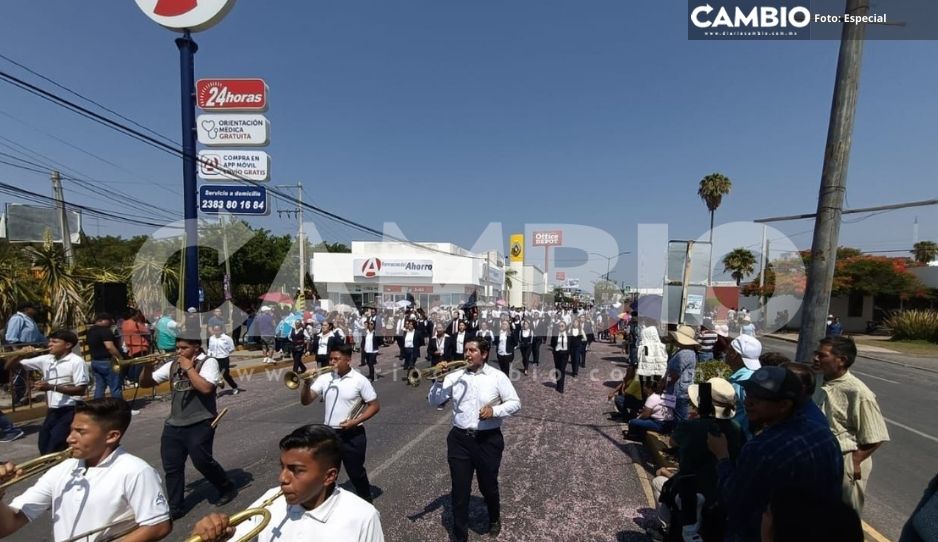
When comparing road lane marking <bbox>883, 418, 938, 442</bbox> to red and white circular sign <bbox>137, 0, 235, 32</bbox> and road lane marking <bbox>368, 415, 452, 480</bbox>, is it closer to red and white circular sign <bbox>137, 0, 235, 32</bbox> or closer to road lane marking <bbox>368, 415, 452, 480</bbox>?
road lane marking <bbox>368, 415, 452, 480</bbox>

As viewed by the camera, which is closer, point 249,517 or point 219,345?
point 249,517

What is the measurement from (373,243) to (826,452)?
38.9 meters

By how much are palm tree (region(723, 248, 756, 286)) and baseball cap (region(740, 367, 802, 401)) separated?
42544 millimetres

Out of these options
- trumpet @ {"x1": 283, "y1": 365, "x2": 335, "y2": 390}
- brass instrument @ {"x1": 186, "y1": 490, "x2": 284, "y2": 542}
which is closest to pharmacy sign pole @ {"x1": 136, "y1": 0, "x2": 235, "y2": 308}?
trumpet @ {"x1": 283, "y1": 365, "x2": 335, "y2": 390}

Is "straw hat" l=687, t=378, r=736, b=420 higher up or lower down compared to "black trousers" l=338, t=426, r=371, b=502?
higher up

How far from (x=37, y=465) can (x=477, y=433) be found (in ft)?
9.65

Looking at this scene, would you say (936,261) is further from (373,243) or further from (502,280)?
(373,243)

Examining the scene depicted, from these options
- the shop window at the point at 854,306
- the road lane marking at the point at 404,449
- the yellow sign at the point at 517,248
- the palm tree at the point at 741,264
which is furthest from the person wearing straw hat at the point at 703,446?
the yellow sign at the point at 517,248

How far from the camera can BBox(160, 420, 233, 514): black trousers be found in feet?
13.9

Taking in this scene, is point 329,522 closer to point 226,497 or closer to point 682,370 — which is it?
point 226,497

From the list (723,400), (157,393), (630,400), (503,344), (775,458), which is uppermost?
(775,458)

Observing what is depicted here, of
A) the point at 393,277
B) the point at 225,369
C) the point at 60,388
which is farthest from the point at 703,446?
the point at 393,277

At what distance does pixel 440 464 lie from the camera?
5.73 metres

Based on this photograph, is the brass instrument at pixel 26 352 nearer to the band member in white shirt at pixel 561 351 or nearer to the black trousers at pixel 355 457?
the black trousers at pixel 355 457
